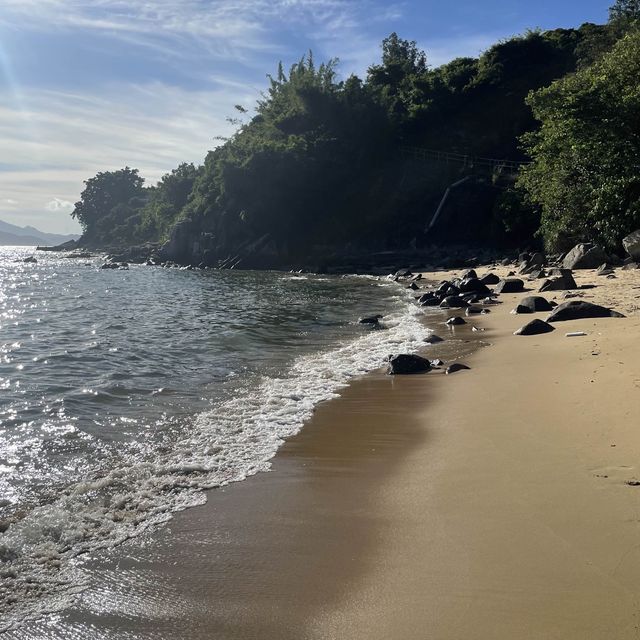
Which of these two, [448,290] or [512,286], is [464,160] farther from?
[512,286]

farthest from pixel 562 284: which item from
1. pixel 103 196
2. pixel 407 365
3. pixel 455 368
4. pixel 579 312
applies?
pixel 103 196

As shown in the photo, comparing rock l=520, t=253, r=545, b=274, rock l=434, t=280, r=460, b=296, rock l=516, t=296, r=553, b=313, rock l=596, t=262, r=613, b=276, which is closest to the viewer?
rock l=516, t=296, r=553, b=313

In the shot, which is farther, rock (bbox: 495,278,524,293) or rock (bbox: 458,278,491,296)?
rock (bbox: 458,278,491,296)

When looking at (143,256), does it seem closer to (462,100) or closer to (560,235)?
(462,100)

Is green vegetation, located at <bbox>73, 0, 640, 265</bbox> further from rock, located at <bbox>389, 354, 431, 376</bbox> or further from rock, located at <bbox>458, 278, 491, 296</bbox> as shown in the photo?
rock, located at <bbox>389, 354, 431, 376</bbox>

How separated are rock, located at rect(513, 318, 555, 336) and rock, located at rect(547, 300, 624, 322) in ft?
1.97

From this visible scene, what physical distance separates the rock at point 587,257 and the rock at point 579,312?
11.4m

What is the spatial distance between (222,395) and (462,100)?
6136 centimetres

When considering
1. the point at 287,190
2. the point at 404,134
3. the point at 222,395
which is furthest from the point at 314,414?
the point at 404,134

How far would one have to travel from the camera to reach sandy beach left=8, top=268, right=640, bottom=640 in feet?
11.1

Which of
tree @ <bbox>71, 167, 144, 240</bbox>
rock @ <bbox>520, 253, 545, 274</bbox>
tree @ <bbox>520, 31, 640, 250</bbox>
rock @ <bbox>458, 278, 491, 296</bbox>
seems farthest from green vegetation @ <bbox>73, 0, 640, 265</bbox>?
tree @ <bbox>71, 167, 144, 240</bbox>

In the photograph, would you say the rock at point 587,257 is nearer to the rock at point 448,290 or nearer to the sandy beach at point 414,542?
the rock at point 448,290

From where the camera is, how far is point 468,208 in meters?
48.5

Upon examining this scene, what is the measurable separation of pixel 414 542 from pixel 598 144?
21973 millimetres
